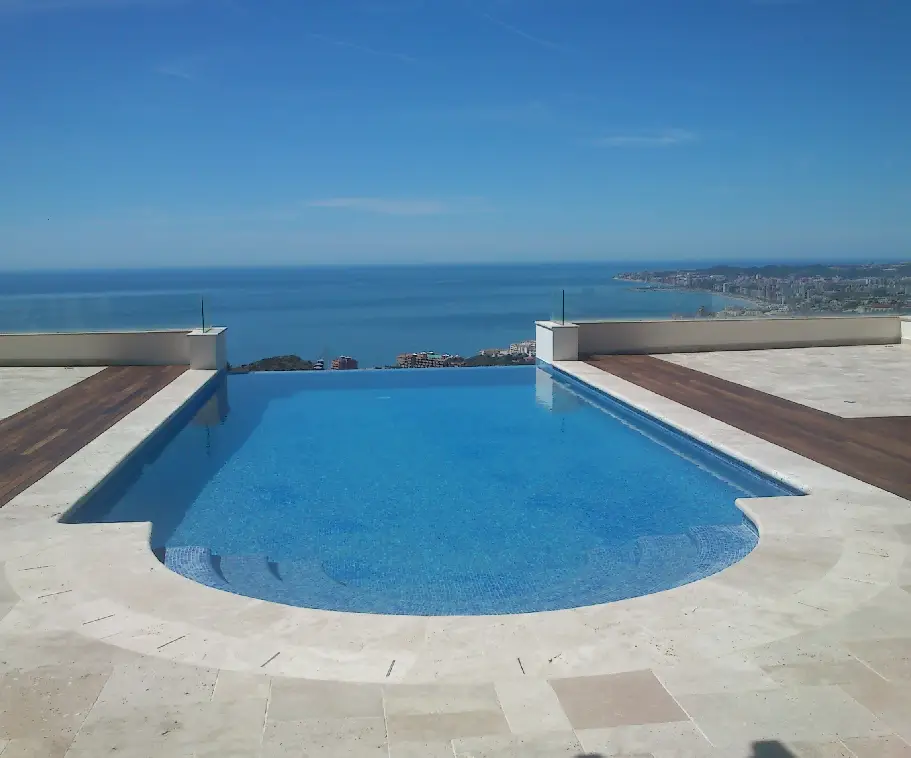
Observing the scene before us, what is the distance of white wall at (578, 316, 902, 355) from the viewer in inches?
494

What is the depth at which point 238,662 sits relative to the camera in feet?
10.6

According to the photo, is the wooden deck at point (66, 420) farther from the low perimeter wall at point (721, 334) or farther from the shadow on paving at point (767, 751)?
the low perimeter wall at point (721, 334)

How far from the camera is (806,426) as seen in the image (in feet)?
24.6

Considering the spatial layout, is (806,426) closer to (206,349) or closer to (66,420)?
(66,420)

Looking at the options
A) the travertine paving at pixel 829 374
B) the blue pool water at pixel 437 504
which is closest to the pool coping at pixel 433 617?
the blue pool water at pixel 437 504

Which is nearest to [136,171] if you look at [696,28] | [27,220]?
[27,220]

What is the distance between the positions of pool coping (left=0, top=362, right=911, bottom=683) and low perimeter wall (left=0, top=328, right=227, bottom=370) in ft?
22.0

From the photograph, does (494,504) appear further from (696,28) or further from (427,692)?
(696,28)

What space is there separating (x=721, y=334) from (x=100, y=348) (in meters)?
9.24

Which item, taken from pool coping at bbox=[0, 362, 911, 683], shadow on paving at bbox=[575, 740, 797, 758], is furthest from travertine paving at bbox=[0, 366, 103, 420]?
shadow on paving at bbox=[575, 740, 797, 758]

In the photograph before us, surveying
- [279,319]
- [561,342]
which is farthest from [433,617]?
[279,319]

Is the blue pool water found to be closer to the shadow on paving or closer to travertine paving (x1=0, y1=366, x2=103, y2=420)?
the shadow on paving

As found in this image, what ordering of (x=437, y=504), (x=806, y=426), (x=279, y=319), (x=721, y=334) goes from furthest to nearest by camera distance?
(x=279, y=319)
(x=721, y=334)
(x=806, y=426)
(x=437, y=504)

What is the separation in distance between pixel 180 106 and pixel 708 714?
19.5m
